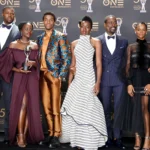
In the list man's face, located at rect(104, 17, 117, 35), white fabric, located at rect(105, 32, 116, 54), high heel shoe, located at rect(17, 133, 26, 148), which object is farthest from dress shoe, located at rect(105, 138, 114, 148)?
man's face, located at rect(104, 17, 117, 35)

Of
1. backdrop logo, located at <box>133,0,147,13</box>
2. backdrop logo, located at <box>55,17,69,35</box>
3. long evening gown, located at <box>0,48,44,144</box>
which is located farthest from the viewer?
backdrop logo, located at <box>55,17,69,35</box>

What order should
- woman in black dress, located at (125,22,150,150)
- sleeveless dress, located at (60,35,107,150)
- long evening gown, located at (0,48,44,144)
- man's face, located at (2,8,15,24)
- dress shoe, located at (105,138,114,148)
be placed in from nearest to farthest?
sleeveless dress, located at (60,35,107,150), woman in black dress, located at (125,22,150,150), long evening gown, located at (0,48,44,144), dress shoe, located at (105,138,114,148), man's face, located at (2,8,15,24)

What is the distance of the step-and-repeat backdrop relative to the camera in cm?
575

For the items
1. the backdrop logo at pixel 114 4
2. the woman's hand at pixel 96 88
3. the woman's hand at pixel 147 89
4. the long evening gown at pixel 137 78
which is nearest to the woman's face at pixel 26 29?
the woman's hand at pixel 96 88

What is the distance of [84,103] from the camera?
474 centimetres

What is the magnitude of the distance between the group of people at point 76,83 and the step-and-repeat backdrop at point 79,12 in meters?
0.80

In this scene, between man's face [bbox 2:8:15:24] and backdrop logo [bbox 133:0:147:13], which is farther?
backdrop logo [bbox 133:0:147:13]

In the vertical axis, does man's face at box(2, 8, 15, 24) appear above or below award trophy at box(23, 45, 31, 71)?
above

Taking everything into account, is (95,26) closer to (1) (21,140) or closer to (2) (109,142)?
(2) (109,142)

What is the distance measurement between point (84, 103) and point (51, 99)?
1.64 ft

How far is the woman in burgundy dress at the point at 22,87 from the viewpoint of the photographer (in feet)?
15.9

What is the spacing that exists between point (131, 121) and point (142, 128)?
0.18 metres

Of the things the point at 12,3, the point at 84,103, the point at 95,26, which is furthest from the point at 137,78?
the point at 12,3

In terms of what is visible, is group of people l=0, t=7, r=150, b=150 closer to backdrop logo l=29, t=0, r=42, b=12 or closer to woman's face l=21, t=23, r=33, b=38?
woman's face l=21, t=23, r=33, b=38
